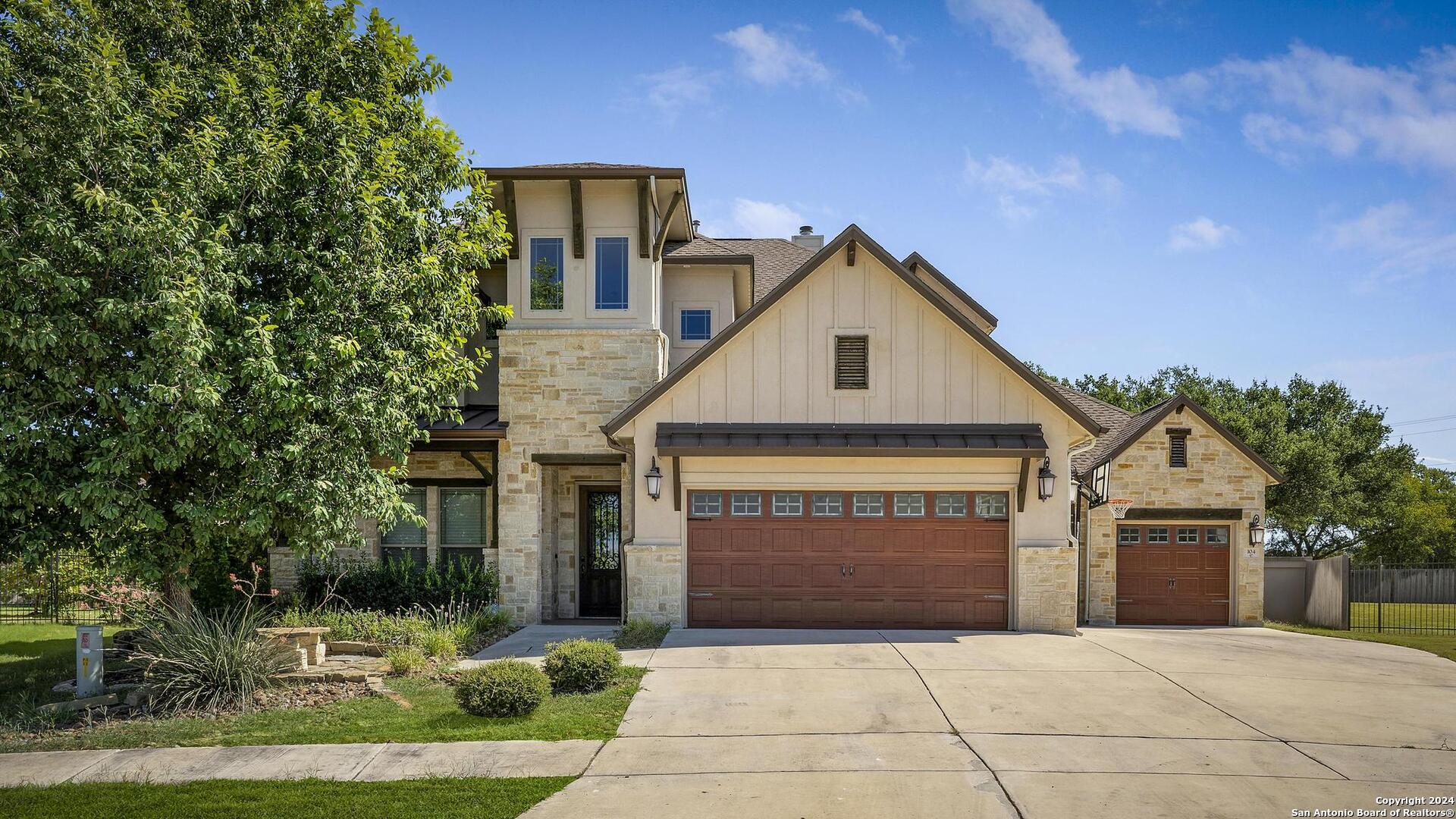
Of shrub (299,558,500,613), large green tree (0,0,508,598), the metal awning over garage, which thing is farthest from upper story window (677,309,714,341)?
large green tree (0,0,508,598)

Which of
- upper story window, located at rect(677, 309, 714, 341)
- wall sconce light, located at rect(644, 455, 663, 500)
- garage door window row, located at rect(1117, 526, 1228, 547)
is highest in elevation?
upper story window, located at rect(677, 309, 714, 341)

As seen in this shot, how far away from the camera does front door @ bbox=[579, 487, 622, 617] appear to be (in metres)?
17.7

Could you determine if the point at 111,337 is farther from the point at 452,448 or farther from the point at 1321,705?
the point at 1321,705

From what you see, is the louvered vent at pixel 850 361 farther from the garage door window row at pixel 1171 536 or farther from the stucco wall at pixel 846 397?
the garage door window row at pixel 1171 536

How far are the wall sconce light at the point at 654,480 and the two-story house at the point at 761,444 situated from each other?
4 cm

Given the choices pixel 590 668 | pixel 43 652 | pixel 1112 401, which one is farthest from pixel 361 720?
pixel 1112 401

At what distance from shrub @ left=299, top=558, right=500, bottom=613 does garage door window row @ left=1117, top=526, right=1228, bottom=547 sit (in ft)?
45.9

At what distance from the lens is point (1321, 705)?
10070 mm

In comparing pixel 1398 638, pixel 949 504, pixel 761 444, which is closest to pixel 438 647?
pixel 761 444

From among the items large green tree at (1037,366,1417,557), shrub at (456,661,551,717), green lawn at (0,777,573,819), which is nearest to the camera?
green lawn at (0,777,573,819)

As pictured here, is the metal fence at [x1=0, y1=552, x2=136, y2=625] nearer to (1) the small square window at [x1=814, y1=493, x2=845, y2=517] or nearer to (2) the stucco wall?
(2) the stucco wall

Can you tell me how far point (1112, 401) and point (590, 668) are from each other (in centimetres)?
3986

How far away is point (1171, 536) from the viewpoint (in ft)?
66.3

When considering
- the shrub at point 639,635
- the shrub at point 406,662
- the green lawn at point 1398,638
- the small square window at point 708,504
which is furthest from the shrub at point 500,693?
the green lawn at point 1398,638
